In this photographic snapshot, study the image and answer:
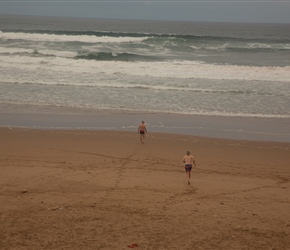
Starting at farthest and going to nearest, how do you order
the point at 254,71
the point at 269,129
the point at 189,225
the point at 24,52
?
1. the point at 24,52
2. the point at 254,71
3. the point at 269,129
4. the point at 189,225

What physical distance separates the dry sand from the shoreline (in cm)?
108

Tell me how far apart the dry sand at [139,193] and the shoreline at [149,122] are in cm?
108

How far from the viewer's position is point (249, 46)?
185 feet

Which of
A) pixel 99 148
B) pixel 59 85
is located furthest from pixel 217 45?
pixel 99 148

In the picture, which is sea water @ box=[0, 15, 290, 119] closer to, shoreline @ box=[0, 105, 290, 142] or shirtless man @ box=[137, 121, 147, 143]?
shoreline @ box=[0, 105, 290, 142]

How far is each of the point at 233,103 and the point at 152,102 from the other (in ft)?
12.7

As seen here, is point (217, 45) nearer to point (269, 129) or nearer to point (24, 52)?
point (24, 52)

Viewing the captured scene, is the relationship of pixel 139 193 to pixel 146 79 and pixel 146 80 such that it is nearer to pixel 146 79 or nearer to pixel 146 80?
pixel 146 80

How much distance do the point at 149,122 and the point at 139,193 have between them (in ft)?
27.7

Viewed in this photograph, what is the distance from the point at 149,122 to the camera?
61.1ft

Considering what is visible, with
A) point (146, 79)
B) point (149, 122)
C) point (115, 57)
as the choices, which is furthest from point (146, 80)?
point (115, 57)

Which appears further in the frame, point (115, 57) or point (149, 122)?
point (115, 57)

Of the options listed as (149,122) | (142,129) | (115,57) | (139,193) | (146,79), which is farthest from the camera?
(115,57)

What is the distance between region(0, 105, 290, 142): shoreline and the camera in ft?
56.6
